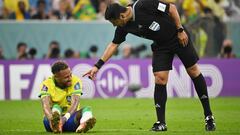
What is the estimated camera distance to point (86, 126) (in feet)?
40.8

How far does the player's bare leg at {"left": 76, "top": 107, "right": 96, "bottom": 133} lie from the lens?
1233 cm

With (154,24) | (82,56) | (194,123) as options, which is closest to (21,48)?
(82,56)

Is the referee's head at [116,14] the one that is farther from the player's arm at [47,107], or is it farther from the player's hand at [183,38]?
the player's arm at [47,107]

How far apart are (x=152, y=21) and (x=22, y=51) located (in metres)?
12.1

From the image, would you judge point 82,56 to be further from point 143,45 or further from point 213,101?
point 213,101

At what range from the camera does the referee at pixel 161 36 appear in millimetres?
12820

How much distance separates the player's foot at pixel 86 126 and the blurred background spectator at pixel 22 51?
12089 mm

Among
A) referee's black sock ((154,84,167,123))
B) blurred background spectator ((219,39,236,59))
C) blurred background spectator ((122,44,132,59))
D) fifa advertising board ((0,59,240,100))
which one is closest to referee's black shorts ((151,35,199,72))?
referee's black sock ((154,84,167,123))

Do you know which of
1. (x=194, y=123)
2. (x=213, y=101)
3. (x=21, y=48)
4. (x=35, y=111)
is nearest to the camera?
(x=194, y=123)

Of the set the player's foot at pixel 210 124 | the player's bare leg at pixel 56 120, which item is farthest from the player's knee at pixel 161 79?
the player's bare leg at pixel 56 120

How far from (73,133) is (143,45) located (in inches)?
499

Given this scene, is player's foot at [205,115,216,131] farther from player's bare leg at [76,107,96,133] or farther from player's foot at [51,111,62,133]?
player's foot at [51,111,62,133]

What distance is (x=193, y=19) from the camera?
2525 centimetres

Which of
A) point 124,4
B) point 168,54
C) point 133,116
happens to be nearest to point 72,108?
point 168,54
